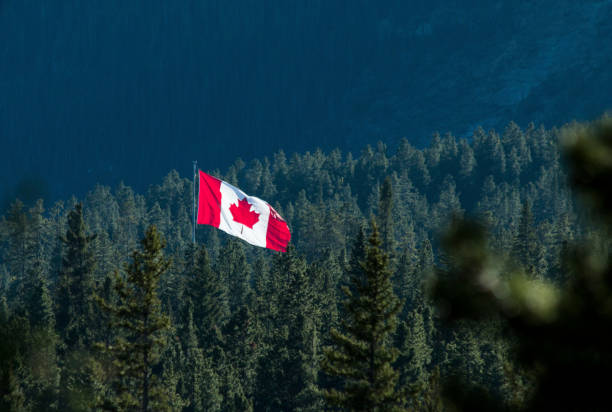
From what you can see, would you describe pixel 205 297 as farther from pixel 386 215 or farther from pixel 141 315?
pixel 141 315

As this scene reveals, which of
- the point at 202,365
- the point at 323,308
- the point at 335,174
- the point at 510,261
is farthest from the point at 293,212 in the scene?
the point at 510,261

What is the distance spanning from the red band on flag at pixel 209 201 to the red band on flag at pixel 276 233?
2324 millimetres

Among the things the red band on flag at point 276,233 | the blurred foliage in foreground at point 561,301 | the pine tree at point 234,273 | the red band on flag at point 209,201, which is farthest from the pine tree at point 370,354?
the pine tree at point 234,273

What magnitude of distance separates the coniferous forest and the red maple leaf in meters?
5.13

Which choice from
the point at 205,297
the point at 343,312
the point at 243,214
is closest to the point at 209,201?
the point at 243,214

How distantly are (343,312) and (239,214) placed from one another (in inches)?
1115

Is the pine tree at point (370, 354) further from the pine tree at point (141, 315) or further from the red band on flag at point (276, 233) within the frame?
the red band on flag at point (276, 233)

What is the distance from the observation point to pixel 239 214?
3272 centimetres

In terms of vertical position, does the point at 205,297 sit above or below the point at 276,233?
above

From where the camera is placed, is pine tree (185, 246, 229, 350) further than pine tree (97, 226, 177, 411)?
Yes

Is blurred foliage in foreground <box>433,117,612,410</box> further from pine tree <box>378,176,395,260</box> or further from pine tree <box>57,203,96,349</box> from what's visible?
pine tree <box>378,176,395,260</box>

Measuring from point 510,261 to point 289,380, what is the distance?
4187 cm

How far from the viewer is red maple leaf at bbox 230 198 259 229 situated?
107 ft

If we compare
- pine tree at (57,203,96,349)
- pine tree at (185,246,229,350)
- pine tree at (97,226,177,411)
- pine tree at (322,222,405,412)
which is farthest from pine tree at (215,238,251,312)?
pine tree at (322,222,405,412)
